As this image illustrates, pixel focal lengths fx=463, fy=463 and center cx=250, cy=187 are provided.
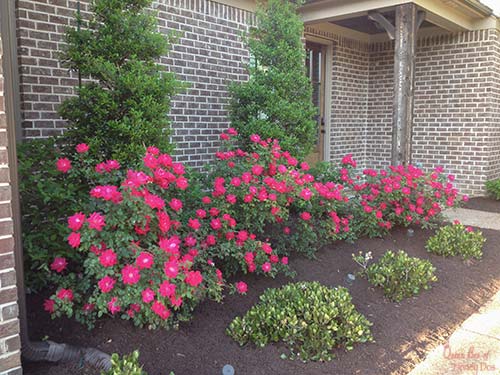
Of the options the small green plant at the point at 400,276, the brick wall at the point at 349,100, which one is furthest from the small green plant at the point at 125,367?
the brick wall at the point at 349,100

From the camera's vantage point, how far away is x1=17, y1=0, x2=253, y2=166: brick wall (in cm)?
406

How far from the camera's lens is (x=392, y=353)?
2.64 m

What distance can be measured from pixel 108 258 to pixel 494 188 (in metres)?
7.56

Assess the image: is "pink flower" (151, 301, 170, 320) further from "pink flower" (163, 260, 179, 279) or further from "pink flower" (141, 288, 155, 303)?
"pink flower" (163, 260, 179, 279)

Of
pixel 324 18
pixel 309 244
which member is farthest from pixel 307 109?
pixel 324 18

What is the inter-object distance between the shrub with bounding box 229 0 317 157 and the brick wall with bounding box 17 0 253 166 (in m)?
0.59

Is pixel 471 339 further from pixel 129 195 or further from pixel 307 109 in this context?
pixel 307 109

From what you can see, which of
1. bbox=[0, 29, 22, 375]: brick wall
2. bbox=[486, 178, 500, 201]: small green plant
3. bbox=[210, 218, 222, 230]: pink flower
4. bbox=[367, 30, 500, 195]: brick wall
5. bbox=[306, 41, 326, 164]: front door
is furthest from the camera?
bbox=[306, 41, 326, 164]: front door

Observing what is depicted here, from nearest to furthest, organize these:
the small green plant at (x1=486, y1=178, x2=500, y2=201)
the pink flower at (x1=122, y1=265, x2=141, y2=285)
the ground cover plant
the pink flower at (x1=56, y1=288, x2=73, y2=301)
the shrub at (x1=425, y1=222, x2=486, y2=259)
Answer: the pink flower at (x1=122, y1=265, x2=141, y2=285) → the pink flower at (x1=56, y1=288, x2=73, y2=301) → the ground cover plant → the shrub at (x1=425, y1=222, x2=486, y2=259) → the small green plant at (x1=486, y1=178, x2=500, y2=201)

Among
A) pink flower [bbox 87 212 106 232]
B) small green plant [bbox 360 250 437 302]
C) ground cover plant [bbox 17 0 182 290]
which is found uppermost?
ground cover plant [bbox 17 0 182 290]

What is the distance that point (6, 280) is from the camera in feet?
6.07

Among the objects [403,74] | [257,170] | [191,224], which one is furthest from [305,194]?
[403,74]

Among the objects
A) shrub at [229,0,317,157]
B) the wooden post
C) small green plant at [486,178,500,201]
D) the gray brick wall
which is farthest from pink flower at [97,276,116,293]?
small green plant at [486,178,500,201]

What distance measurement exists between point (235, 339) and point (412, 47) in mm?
4777
